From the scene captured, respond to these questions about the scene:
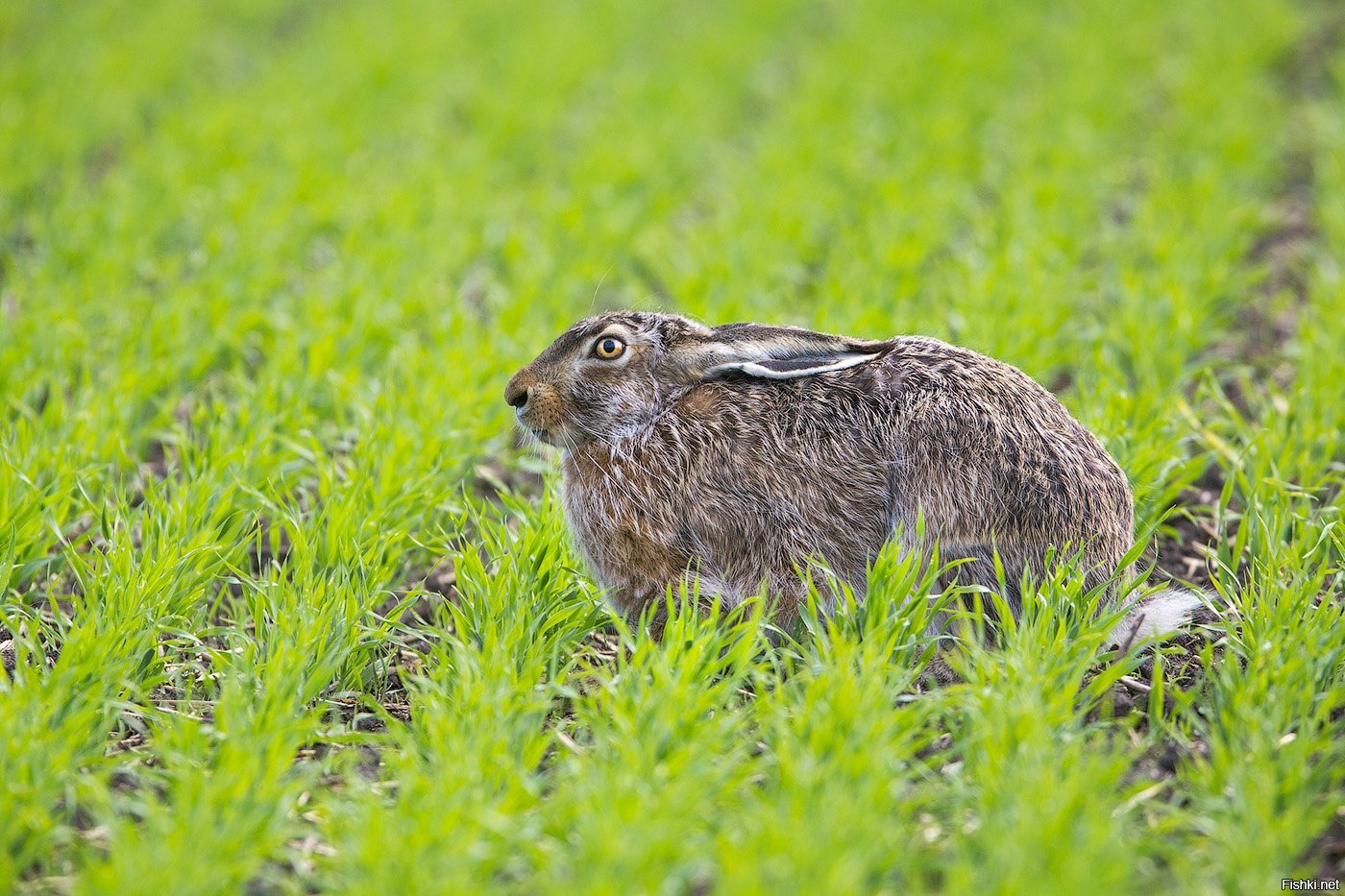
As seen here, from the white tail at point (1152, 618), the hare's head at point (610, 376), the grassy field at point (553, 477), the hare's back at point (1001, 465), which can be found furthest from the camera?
the hare's head at point (610, 376)

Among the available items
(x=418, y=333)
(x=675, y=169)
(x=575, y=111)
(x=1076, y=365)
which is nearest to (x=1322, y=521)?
(x=1076, y=365)

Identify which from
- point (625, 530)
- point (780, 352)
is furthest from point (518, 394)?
point (780, 352)

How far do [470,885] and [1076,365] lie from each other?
4.06 m

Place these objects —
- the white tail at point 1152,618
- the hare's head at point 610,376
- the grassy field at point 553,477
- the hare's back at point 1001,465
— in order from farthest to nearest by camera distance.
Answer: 1. the hare's head at point 610,376
2. the white tail at point 1152,618
3. the hare's back at point 1001,465
4. the grassy field at point 553,477

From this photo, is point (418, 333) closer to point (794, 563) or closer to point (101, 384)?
point (101, 384)

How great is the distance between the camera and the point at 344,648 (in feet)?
11.3

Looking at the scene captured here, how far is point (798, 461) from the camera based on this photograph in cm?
356

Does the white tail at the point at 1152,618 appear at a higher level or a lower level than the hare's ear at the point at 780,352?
lower

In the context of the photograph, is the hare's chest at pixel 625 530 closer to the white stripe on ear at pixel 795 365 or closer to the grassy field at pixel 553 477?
the grassy field at pixel 553 477

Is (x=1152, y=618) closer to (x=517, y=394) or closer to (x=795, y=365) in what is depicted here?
(x=795, y=365)

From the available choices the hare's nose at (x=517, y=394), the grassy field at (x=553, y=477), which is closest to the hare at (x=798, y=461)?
the hare's nose at (x=517, y=394)

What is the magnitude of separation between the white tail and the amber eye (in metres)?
1.67

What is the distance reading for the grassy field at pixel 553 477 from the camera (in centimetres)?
275

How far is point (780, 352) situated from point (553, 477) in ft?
3.70
